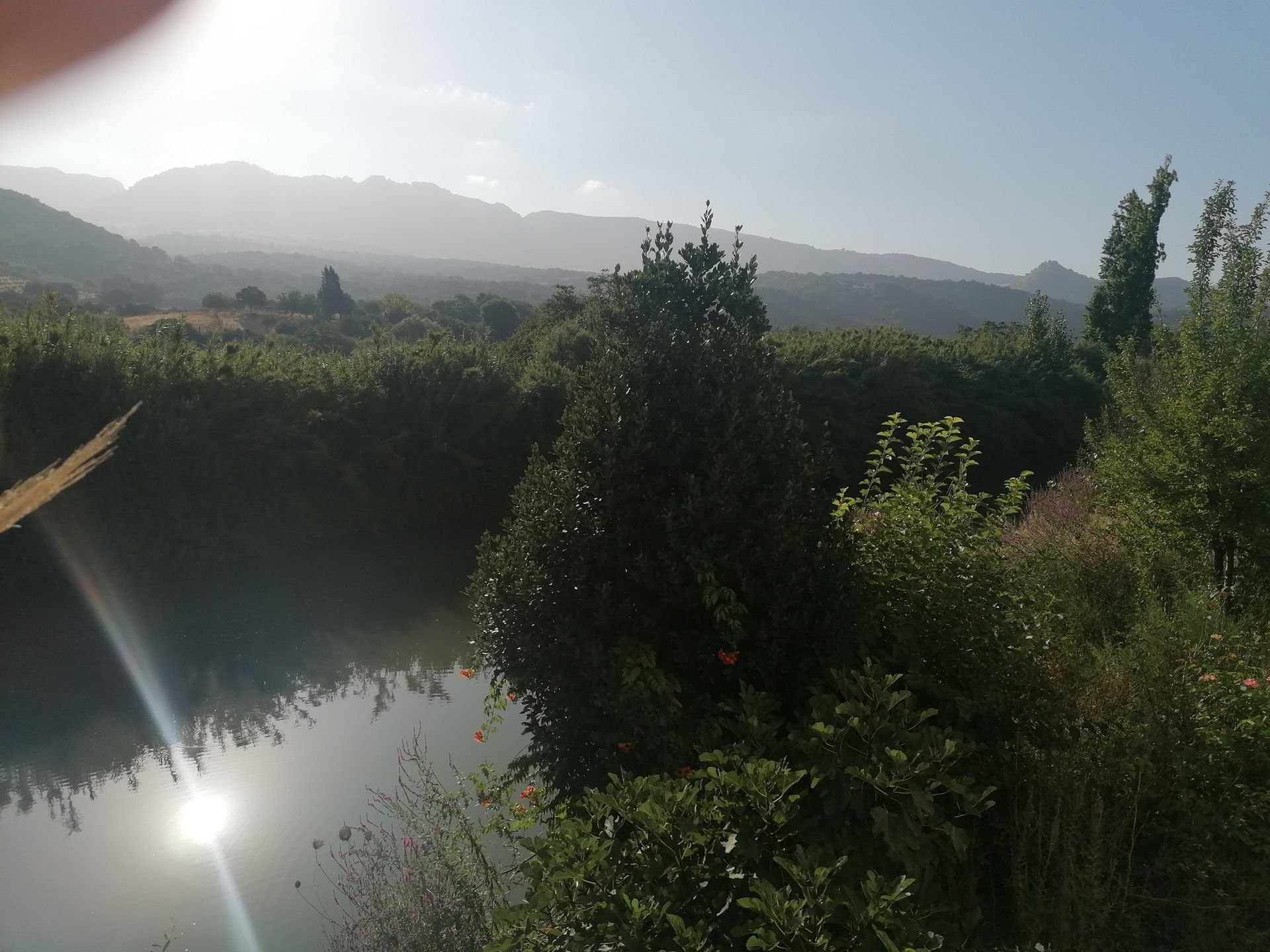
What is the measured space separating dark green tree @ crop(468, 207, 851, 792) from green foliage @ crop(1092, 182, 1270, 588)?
14.5 feet

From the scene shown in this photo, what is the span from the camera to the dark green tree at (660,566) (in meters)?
3.46

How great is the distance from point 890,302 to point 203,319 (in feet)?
261

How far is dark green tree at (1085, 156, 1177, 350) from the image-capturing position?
Result: 23.9 m

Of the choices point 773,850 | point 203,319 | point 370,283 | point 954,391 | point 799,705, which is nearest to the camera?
point 773,850

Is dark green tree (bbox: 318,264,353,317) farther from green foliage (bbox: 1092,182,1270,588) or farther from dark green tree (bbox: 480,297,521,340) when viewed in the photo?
green foliage (bbox: 1092,182,1270,588)

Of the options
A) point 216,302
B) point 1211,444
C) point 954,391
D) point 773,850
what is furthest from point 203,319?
point 773,850

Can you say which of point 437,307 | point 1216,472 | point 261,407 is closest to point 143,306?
point 437,307

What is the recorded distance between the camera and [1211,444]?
245 inches

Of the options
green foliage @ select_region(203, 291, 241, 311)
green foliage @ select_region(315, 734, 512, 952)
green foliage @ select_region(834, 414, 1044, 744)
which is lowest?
green foliage @ select_region(315, 734, 512, 952)

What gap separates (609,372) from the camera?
386 cm

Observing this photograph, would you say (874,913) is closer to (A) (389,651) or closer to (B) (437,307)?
(A) (389,651)

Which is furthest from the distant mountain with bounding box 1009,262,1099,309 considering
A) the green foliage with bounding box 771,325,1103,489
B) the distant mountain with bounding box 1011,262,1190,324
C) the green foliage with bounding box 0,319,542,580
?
the green foliage with bounding box 0,319,542,580

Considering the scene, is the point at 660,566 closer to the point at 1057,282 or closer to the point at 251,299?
the point at 251,299

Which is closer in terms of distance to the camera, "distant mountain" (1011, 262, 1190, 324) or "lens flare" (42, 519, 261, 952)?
"lens flare" (42, 519, 261, 952)
